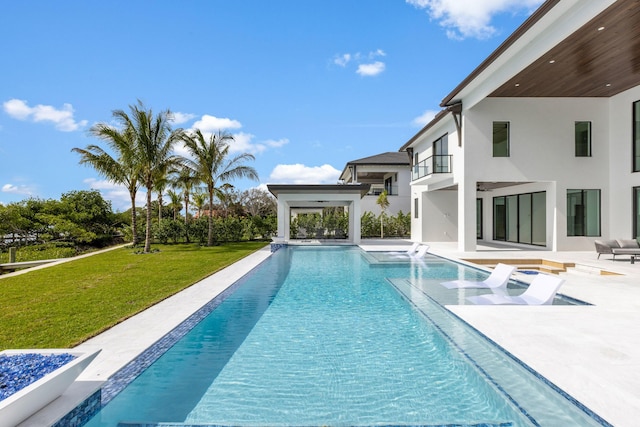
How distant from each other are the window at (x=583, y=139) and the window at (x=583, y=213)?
168 centimetres

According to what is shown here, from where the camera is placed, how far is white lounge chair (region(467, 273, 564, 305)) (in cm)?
650

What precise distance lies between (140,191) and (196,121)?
539 centimetres

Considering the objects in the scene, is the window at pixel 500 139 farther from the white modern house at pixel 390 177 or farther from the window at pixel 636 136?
the white modern house at pixel 390 177

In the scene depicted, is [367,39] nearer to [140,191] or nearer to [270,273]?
[270,273]

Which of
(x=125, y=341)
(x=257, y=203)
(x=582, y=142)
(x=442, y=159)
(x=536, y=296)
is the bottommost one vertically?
(x=125, y=341)

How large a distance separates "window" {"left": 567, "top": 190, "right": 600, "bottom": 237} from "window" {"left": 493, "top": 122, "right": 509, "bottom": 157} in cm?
324

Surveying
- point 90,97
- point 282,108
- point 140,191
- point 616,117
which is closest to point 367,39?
point 282,108

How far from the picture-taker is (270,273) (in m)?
11.3

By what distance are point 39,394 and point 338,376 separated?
273cm

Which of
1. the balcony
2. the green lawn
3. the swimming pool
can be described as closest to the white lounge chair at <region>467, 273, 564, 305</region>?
the swimming pool

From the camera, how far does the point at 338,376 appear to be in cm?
413

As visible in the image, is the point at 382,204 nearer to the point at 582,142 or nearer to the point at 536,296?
the point at 582,142

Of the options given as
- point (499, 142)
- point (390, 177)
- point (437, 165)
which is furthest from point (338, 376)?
point (390, 177)

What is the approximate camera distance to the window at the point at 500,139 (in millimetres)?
15844
